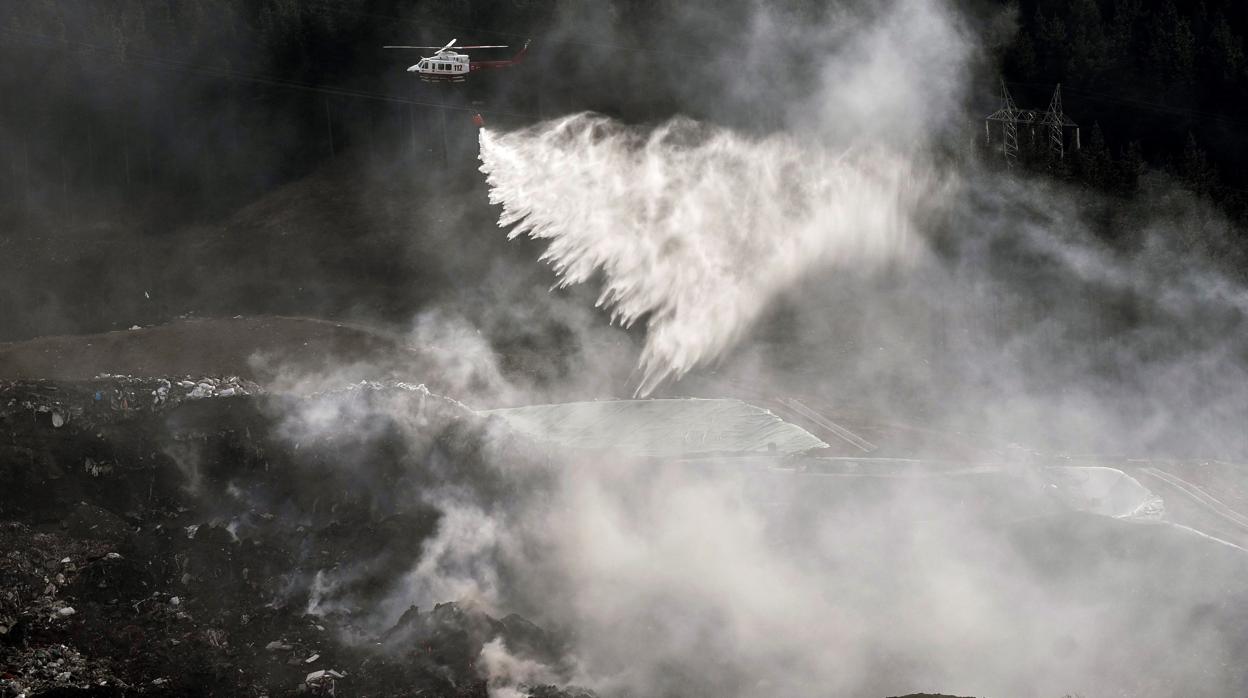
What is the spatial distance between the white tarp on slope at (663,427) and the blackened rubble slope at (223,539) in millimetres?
5479

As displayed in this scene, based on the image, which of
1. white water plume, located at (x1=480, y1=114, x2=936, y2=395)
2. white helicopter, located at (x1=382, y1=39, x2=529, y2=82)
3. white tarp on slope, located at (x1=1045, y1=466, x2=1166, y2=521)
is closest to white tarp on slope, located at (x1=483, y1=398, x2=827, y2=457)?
white water plume, located at (x1=480, y1=114, x2=936, y2=395)

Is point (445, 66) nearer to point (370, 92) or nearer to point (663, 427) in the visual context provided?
point (370, 92)

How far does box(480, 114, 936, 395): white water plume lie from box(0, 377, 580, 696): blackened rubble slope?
11444 mm

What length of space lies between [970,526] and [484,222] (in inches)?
1096

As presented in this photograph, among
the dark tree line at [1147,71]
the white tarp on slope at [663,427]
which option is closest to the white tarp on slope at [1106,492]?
the white tarp on slope at [663,427]

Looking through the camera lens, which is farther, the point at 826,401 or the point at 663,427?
the point at 826,401

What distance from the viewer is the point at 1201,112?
4700cm

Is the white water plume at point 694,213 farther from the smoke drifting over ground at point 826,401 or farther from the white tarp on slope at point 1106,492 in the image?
the white tarp on slope at point 1106,492

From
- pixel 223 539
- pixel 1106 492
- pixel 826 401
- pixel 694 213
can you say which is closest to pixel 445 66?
pixel 694 213

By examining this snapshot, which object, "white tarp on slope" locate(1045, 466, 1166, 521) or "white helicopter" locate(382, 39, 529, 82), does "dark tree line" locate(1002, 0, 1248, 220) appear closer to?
"white tarp on slope" locate(1045, 466, 1166, 521)

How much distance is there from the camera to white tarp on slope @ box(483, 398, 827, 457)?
31.3 metres

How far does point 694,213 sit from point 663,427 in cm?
894

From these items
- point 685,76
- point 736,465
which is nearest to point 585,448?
point 736,465

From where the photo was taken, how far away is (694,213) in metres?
38.1
